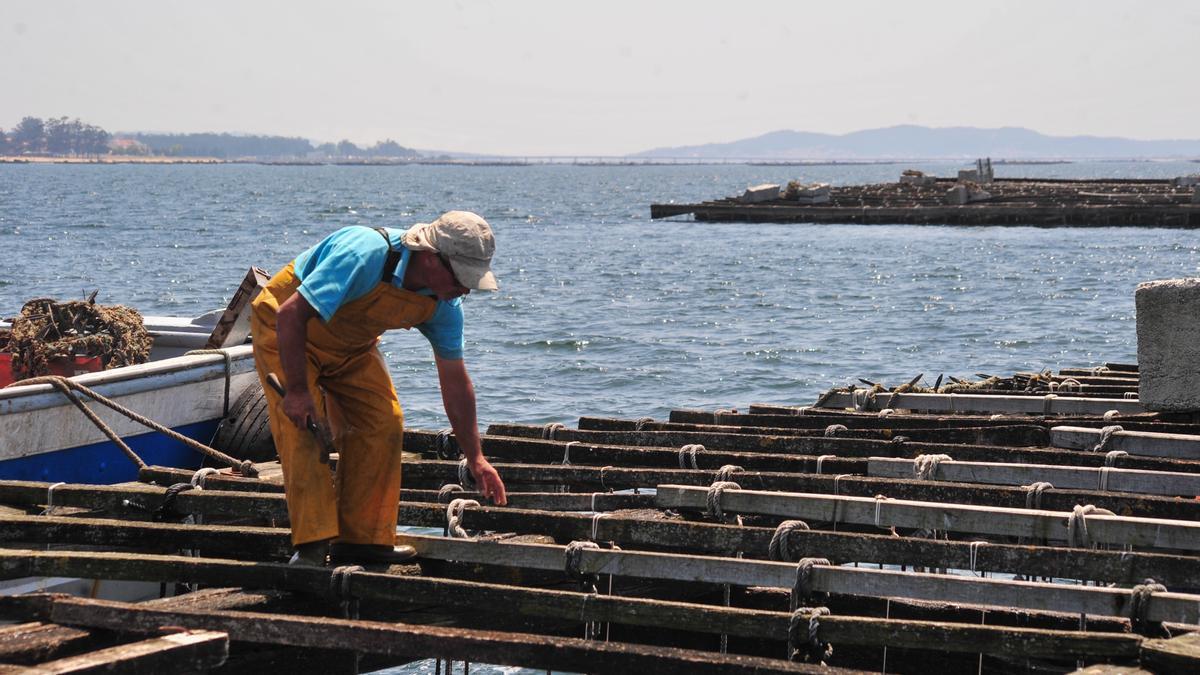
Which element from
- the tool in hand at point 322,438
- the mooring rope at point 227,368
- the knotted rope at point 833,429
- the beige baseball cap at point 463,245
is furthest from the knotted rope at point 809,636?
the mooring rope at point 227,368

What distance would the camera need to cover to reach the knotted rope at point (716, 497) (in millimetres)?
6972

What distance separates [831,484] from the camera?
742 centimetres

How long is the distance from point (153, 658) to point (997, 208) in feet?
196

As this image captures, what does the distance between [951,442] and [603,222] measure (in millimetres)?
65454

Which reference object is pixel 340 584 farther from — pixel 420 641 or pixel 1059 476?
pixel 1059 476

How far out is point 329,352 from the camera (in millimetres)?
6055

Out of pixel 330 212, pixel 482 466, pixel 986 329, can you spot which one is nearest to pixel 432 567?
pixel 482 466

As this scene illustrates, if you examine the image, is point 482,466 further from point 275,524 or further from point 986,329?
point 986,329

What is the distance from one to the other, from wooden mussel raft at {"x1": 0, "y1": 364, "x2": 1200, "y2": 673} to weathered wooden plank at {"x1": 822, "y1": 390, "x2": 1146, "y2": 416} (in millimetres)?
1093

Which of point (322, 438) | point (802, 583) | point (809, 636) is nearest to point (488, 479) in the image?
point (322, 438)

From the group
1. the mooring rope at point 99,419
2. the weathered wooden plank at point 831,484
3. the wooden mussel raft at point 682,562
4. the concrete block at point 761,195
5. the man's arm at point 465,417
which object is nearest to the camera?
the wooden mussel raft at point 682,562

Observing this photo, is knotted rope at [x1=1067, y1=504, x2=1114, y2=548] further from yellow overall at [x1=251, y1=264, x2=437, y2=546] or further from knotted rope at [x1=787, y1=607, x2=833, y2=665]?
yellow overall at [x1=251, y1=264, x2=437, y2=546]

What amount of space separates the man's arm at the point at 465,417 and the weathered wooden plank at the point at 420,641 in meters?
1.34

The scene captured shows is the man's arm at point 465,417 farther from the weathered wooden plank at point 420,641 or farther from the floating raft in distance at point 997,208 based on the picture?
the floating raft in distance at point 997,208
